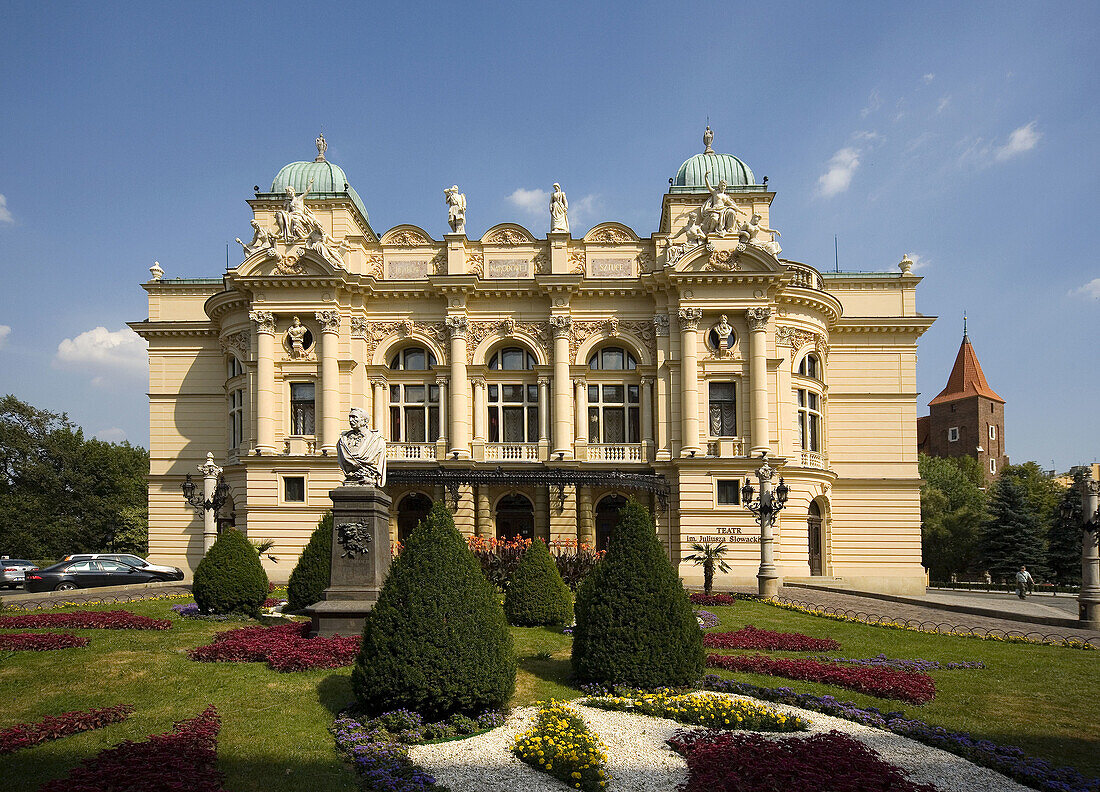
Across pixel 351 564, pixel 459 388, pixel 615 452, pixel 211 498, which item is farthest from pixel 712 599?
pixel 211 498

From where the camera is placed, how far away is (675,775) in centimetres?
963

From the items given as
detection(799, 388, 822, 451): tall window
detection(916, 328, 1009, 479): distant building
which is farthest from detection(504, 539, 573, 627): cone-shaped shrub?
detection(916, 328, 1009, 479): distant building

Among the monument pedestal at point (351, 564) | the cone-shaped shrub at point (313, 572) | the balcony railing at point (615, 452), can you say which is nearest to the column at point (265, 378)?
the balcony railing at point (615, 452)

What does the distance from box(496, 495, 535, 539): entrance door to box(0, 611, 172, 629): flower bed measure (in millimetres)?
19846

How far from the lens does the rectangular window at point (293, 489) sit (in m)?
35.8

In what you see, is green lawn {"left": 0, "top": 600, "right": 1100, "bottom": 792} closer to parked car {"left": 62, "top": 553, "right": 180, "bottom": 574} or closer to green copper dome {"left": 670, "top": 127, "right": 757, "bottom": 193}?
parked car {"left": 62, "top": 553, "right": 180, "bottom": 574}

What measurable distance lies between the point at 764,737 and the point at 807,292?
29639 millimetres

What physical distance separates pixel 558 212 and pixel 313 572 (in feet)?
76.4

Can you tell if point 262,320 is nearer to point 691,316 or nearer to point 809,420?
point 691,316

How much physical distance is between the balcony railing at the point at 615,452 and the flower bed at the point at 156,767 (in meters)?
27.4

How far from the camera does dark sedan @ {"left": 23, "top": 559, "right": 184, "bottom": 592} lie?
3055 cm

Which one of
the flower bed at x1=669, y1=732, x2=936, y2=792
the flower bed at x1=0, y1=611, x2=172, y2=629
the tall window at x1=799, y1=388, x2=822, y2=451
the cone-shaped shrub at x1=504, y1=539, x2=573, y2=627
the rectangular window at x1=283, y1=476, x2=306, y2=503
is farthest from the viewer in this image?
the tall window at x1=799, y1=388, x2=822, y2=451

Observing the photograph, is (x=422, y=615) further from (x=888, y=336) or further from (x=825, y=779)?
(x=888, y=336)

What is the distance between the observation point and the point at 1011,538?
4775 centimetres
